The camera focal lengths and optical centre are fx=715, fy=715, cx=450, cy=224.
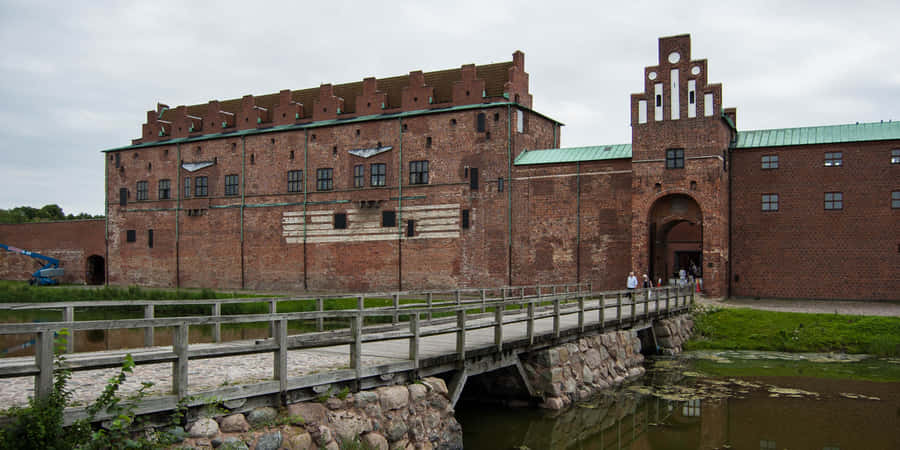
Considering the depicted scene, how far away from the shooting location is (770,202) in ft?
87.1

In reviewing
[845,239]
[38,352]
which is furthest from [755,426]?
[845,239]

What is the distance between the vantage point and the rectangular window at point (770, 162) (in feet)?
87.3

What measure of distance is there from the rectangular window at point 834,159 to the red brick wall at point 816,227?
0.12m

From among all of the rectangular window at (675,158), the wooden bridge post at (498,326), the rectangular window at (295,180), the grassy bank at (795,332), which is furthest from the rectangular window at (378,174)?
the wooden bridge post at (498,326)

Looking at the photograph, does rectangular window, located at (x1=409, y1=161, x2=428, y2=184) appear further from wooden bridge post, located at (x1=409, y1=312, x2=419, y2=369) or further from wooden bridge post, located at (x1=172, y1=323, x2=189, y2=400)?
wooden bridge post, located at (x1=172, y1=323, x2=189, y2=400)

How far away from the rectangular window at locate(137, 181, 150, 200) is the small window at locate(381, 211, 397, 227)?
1607cm

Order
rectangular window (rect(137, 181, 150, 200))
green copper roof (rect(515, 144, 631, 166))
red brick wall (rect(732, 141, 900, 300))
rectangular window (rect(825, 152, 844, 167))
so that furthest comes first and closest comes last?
rectangular window (rect(137, 181, 150, 200))
green copper roof (rect(515, 144, 631, 166))
rectangular window (rect(825, 152, 844, 167))
red brick wall (rect(732, 141, 900, 300))

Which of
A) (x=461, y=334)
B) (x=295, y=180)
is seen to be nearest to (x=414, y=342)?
(x=461, y=334)

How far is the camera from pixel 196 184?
38.6 meters

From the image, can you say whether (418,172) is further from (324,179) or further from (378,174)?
(324,179)

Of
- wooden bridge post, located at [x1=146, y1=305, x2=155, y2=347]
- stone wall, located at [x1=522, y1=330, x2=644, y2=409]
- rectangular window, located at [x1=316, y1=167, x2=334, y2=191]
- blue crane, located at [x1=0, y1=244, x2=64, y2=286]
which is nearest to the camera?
wooden bridge post, located at [x1=146, y1=305, x2=155, y2=347]

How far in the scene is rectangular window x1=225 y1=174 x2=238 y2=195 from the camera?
37.3 m

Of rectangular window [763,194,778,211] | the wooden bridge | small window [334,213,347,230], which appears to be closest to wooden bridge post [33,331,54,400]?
the wooden bridge

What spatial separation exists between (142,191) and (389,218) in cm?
1694
